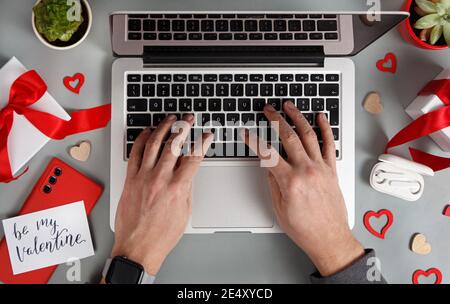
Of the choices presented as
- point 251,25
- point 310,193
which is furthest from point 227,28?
point 310,193

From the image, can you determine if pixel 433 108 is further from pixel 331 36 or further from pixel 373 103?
pixel 331 36

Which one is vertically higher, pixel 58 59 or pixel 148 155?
pixel 58 59

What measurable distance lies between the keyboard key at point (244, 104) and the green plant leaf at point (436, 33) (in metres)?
0.36

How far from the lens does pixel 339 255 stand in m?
0.81

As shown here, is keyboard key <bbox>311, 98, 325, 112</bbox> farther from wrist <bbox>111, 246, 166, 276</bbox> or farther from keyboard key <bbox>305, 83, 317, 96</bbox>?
wrist <bbox>111, 246, 166, 276</bbox>

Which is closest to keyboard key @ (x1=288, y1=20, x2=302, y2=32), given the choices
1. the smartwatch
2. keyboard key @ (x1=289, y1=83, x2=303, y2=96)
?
keyboard key @ (x1=289, y1=83, x2=303, y2=96)

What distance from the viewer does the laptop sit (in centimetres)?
80

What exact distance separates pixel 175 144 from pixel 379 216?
0.44m

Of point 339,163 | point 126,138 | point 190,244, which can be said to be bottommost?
point 190,244

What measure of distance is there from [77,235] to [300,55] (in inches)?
22.4
